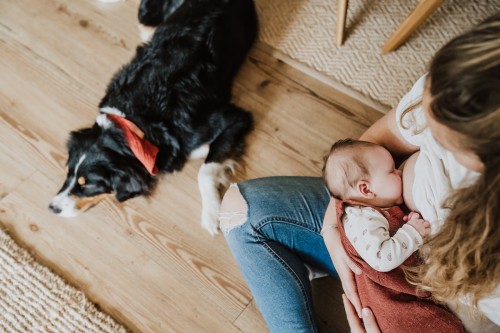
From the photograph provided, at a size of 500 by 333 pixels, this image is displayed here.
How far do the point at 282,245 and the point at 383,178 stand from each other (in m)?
0.32

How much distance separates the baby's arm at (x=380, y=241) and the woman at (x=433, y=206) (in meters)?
0.05

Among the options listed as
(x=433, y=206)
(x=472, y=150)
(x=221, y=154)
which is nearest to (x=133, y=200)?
(x=221, y=154)

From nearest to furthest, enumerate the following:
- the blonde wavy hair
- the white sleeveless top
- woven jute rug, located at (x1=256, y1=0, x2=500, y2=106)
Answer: the blonde wavy hair → the white sleeveless top → woven jute rug, located at (x1=256, y1=0, x2=500, y2=106)

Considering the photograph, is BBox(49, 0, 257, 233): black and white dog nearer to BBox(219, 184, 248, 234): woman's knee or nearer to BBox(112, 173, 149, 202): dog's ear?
BBox(112, 173, 149, 202): dog's ear

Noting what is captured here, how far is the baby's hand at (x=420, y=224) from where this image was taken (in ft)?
2.70

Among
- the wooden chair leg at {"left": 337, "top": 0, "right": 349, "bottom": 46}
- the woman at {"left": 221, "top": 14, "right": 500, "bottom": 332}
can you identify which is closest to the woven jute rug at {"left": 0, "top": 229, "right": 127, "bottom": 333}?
the woman at {"left": 221, "top": 14, "right": 500, "bottom": 332}

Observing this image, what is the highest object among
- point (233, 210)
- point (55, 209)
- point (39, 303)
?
point (233, 210)

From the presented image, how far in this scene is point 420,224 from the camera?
2.73 ft

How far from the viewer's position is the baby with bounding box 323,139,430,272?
82cm

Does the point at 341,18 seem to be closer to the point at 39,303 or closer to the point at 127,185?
the point at 127,185

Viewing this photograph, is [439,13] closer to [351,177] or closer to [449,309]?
[351,177]

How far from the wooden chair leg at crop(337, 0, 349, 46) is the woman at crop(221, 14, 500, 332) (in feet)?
2.02

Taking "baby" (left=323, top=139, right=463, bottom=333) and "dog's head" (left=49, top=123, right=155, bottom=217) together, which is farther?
"dog's head" (left=49, top=123, right=155, bottom=217)

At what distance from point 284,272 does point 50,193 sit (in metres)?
0.96
